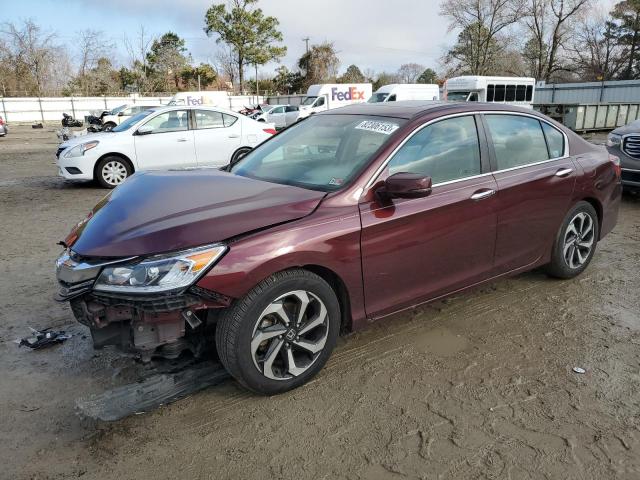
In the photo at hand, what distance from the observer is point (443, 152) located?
359 cm

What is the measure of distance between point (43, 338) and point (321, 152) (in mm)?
2433

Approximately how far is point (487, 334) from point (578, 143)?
2145 mm

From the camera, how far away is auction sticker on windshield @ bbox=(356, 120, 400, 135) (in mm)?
3437

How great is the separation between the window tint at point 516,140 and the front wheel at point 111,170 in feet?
25.4

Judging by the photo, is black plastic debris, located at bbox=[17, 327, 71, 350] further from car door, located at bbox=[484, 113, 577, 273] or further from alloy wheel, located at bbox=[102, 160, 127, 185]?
alloy wheel, located at bbox=[102, 160, 127, 185]

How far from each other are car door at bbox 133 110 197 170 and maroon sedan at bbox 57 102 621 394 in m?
6.08

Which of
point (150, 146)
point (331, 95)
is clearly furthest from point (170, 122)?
point (331, 95)

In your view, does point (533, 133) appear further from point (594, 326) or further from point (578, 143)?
point (594, 326)

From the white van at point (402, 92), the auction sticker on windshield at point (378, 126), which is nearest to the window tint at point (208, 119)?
the auction sticker on windshield at point (378, 126)

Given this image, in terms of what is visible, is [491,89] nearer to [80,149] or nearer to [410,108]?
[80,149]

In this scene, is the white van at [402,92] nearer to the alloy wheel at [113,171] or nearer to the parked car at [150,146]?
the parked car at [150,146]

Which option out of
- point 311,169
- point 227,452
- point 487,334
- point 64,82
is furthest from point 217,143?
point 64,82

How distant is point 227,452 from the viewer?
2.51m

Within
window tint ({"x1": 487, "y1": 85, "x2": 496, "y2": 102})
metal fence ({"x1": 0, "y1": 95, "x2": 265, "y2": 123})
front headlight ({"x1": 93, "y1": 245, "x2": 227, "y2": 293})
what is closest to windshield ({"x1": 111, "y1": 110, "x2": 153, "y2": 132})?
front headlight ({"x1": 93, "y1": 245, "x2": 227, "y2": 293})
